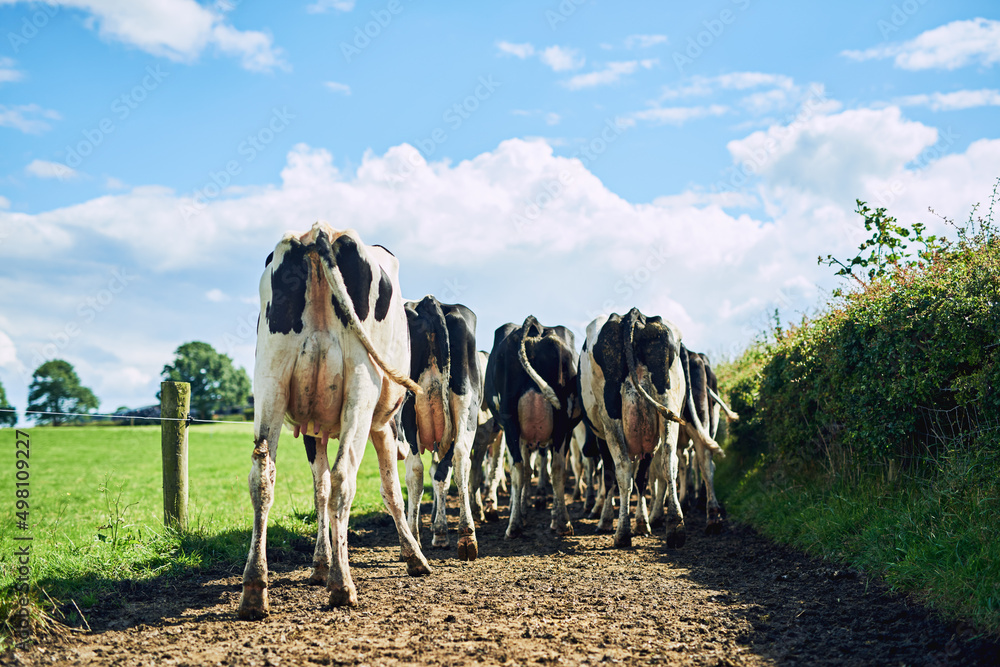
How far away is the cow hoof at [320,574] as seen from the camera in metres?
5.70

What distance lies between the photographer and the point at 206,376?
69.6 meters

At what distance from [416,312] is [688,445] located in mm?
4711

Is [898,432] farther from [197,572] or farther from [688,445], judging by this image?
[197,572]

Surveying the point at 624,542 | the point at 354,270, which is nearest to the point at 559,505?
the point at 624,542

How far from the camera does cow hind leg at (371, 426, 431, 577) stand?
6.55 metres

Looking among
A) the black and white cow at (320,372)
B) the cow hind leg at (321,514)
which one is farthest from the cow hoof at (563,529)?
the black and white cow at (320,372)

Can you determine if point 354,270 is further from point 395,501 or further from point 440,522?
point 440,522

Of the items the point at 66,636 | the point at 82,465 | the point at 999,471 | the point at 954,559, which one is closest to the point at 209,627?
the point at 66,636

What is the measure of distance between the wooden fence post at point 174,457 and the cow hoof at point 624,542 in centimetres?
476

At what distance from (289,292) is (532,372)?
435 cm

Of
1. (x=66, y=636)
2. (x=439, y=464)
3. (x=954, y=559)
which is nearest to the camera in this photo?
(x=66, y=636)

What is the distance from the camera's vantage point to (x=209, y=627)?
188 inches

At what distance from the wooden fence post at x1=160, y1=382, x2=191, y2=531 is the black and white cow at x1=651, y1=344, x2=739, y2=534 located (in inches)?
234

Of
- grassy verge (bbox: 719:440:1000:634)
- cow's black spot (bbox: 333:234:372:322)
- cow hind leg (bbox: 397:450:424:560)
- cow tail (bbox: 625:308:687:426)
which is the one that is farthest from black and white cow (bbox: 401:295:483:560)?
grassy verge (bbox: 719:440:1000:634)
